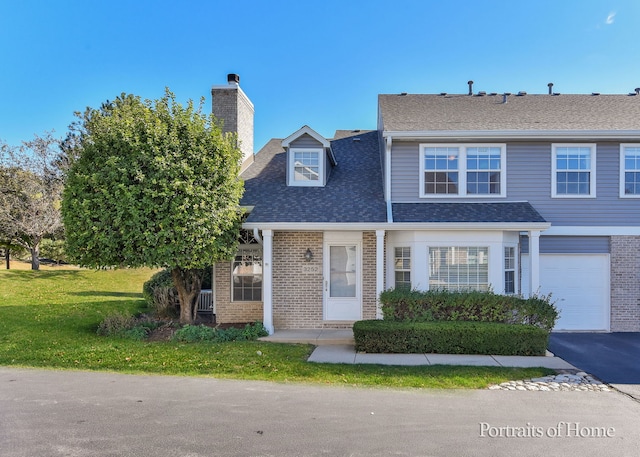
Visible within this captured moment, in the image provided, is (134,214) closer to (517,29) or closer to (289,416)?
(289,416)

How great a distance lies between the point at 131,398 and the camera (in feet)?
19.7

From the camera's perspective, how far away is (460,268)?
10344 millimetres

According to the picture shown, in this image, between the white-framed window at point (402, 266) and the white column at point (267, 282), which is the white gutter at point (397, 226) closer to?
the white column at point (267, 282)

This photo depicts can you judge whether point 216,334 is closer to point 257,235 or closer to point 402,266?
point 257,235

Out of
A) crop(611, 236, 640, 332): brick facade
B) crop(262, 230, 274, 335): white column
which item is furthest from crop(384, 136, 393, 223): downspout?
crop(611, 236, 640, 332): brick facade

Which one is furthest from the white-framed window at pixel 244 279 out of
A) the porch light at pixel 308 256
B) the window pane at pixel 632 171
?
the window pane at pixel 632 171

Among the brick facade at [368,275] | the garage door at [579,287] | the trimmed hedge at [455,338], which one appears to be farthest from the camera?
the garage door at [579,287]

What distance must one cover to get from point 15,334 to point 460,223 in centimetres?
1123

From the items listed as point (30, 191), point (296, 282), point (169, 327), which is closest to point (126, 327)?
point (169, 327)

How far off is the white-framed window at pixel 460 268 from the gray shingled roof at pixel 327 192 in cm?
180

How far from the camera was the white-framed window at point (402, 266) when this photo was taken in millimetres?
10841

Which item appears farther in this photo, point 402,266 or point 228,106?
point 228,106

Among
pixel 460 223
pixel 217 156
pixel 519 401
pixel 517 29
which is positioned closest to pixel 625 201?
pixel 460 223

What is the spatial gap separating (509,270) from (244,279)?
23.1 ft
